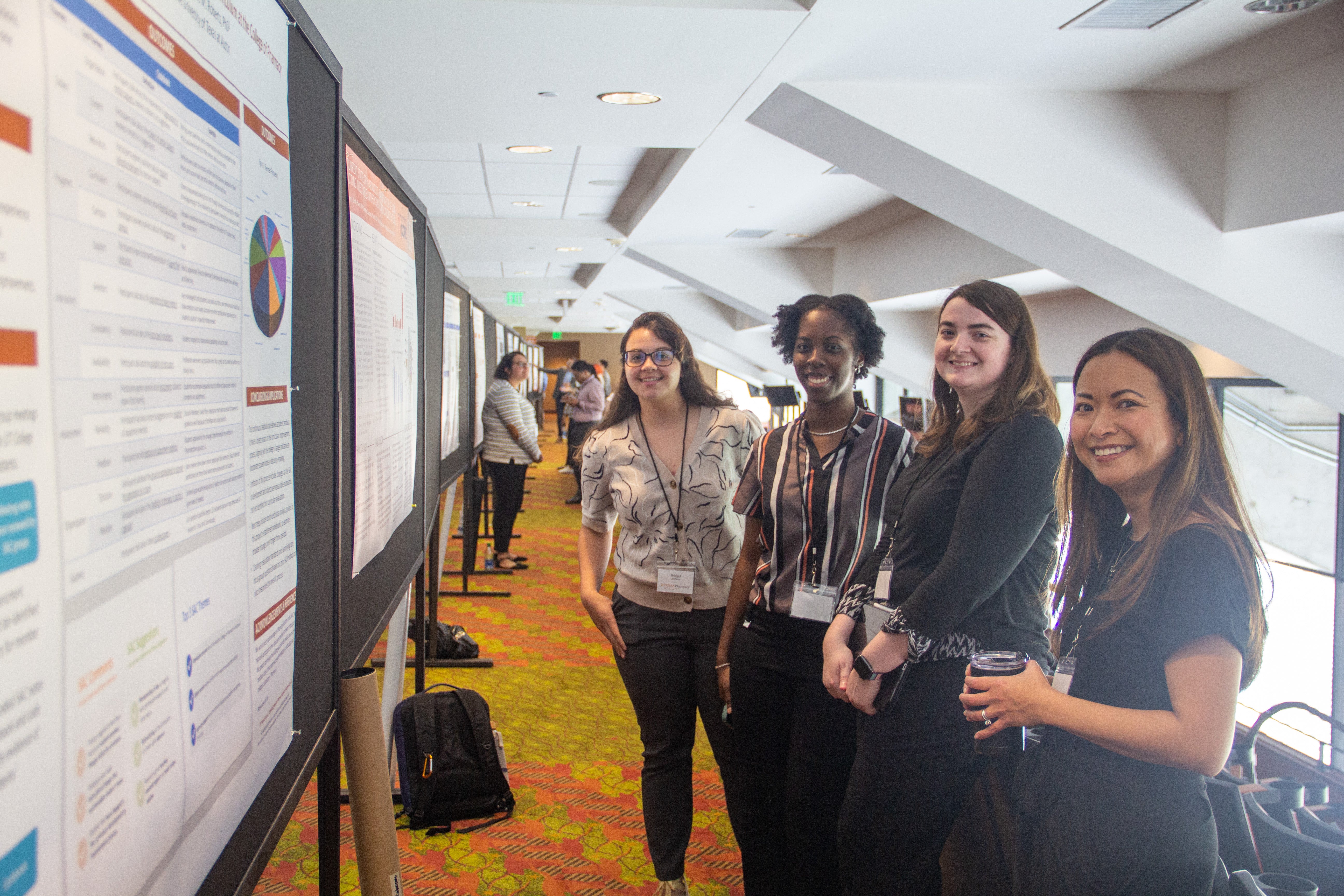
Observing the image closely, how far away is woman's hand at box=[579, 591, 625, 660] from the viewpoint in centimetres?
215

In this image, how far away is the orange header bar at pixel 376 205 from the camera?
128cm

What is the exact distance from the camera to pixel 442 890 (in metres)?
2.47

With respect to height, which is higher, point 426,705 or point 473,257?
point 473,257

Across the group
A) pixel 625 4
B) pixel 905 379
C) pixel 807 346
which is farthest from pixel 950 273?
pixel 807 346

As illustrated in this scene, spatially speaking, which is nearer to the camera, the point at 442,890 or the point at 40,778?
the point at 40,778

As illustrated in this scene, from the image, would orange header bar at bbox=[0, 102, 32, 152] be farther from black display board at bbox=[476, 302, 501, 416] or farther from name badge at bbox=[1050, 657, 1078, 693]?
black display board at bbox=[476, 302, 501, 416]

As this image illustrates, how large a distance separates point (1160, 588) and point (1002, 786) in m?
0.56

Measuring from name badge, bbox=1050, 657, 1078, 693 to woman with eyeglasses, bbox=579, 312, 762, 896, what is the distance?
3.03ft

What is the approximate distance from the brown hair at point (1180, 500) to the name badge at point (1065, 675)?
78mm

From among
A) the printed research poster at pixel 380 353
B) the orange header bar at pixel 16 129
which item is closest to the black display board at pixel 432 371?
the printed research poster at pixel 380 353

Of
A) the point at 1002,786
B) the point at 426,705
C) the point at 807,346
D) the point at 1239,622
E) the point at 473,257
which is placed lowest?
the point at 426,705

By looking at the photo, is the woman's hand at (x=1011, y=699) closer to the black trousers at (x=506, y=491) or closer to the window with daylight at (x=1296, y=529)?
the black trousers at (x=506, y=491)

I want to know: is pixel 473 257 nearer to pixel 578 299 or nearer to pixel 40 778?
pixel 578 299

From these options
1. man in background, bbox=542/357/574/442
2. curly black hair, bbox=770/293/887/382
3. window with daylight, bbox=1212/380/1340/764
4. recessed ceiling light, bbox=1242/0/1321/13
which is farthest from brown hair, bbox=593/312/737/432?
man in background, bbox=542/357/574/442
